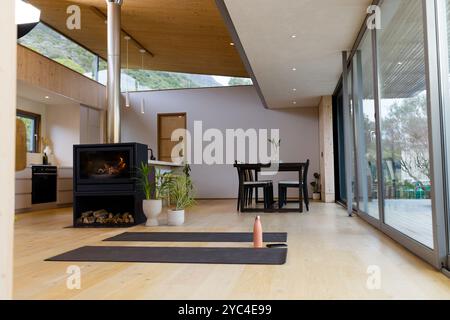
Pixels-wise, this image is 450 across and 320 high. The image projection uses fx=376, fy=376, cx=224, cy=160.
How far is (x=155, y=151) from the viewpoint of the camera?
9.70 meters

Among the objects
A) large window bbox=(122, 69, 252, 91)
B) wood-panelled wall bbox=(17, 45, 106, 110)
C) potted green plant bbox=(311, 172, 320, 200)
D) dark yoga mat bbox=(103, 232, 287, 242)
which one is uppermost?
large window bbox=(122, 69, 252, 91)

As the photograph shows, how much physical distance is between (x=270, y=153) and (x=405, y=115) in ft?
20.1

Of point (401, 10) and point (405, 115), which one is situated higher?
point (401, 10)

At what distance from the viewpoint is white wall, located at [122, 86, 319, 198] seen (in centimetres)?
920

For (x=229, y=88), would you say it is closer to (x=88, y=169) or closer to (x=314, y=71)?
(x=314, y=71)

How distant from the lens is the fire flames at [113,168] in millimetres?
4794

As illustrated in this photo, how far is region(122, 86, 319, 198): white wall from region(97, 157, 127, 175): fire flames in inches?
185

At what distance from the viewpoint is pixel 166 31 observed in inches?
261

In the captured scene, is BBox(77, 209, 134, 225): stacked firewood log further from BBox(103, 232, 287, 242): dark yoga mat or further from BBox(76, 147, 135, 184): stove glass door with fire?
BBox(103, 232, 287, 242): dark yoga mat

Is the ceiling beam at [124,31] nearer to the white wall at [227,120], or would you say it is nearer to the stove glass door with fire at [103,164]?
the white wall at [227,120]

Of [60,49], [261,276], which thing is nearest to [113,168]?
[261,276]

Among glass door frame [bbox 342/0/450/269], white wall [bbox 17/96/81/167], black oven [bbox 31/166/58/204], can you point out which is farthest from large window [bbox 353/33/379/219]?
white wall [bbox 17/96/81/167]

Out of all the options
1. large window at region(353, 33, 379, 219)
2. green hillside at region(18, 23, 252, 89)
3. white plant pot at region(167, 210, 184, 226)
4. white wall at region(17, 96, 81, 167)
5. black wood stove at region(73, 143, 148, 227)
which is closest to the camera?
large window at region(353, 33, 379, 219)
